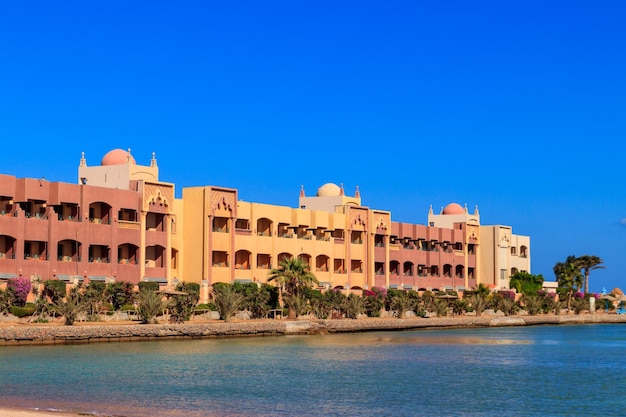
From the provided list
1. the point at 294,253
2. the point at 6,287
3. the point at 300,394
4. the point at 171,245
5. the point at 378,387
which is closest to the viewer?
the point at 300,394

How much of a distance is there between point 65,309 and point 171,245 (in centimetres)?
2239

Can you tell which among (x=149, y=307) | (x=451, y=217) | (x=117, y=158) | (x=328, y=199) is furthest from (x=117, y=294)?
(x=451, y=217)

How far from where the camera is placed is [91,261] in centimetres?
7119

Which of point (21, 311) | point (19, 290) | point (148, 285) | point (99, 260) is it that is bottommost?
point (21, 311)

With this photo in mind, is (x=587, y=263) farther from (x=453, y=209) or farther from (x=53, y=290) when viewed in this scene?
(x=53, y=290)

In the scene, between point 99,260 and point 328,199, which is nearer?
point 99,260

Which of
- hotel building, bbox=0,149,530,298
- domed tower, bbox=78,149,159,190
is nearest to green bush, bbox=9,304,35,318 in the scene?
hotel building, bbox=0,149,530,298

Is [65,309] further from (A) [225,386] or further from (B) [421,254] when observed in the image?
(B) [421,254]

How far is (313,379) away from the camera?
37.4 metres

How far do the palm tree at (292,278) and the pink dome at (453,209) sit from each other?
45.8 meters

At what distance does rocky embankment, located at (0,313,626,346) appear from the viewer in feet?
173

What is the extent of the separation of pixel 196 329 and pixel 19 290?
35.8 feet

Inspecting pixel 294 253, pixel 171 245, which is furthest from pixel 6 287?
pixel 294 253

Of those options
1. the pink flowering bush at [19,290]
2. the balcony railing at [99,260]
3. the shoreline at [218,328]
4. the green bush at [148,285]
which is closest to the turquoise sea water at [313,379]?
the shoreline at [218,328]
